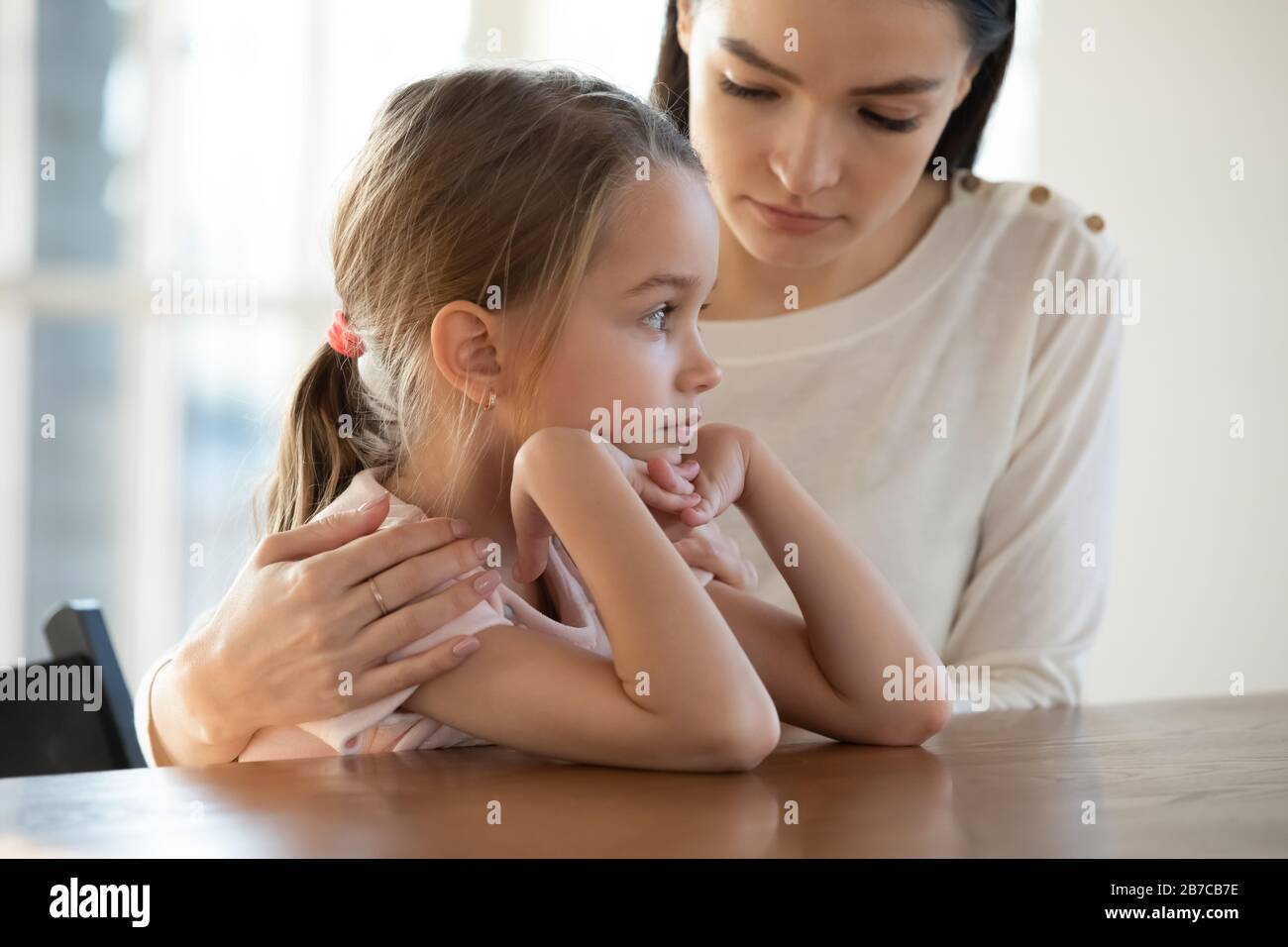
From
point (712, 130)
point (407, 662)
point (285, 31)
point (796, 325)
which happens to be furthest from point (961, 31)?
point (285, 31)

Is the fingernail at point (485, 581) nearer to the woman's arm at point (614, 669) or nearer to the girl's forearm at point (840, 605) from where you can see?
the woman's arm at point (614, 669)

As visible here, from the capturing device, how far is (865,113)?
4.63 feet

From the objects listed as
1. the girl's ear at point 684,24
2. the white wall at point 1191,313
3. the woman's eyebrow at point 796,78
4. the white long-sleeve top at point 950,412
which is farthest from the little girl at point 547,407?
the white wall at point 1191,313

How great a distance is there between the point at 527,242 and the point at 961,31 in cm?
67

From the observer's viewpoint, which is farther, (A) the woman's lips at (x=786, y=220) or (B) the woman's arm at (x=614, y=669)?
(A) the woman's lips at (x=786, y=220)

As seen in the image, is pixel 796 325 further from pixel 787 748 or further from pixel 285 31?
pixel 285 31

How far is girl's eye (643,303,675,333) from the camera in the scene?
3.29 ft

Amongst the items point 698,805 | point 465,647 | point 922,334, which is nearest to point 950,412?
point 922,334

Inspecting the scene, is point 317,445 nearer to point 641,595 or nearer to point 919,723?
point 641,595

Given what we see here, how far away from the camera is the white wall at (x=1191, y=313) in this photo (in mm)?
3393

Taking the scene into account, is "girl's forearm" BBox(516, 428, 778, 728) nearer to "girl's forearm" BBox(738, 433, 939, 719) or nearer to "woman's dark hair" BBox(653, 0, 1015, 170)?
"girl's forearm" BBox(738, 433, 939, 719)

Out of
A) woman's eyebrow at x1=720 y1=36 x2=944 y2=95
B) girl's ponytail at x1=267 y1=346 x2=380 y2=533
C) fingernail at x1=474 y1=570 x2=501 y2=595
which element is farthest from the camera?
woman's eyebrow at x1=720 y1=36 x2=944 y2=95

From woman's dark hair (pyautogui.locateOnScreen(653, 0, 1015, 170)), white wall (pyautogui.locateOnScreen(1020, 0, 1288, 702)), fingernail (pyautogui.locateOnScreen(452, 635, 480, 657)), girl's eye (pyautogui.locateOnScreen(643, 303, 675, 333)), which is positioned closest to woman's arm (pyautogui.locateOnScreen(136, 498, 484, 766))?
fingernail (pyautogui.locateOnScreen(452, 635, 480, 657))
